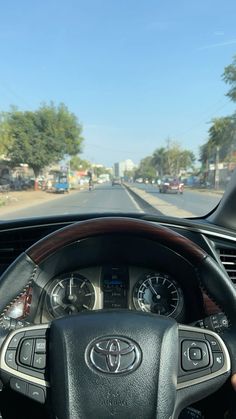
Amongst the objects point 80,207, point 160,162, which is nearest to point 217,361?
point 160,162

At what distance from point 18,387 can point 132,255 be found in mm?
948

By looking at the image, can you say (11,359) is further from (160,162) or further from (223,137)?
(160,162)

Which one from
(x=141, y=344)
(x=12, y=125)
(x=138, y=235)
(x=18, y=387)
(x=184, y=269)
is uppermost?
(x=12, y=125)

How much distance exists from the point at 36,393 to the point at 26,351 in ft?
0.58

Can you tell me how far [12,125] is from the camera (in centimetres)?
713

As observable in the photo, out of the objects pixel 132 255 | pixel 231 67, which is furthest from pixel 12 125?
pixel 132 255

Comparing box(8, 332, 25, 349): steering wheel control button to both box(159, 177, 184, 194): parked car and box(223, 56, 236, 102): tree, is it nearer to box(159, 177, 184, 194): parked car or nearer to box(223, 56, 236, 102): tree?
box(223, 56, 236, 102): tree

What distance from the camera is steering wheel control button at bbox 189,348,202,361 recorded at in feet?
7.33

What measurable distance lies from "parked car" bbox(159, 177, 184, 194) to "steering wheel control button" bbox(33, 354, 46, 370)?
6.42m

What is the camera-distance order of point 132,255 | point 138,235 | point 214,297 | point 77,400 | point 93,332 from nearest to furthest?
point 77,400
point 93,332
point 214,297
point 138,235
point 132,255

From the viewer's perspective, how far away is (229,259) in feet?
12.4

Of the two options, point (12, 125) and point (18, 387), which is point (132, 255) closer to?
point (18, 387)

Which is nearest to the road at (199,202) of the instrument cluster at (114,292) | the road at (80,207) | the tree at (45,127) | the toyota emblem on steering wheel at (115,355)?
the road at (80,207)

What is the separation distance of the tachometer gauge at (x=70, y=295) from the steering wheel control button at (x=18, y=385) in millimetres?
569
